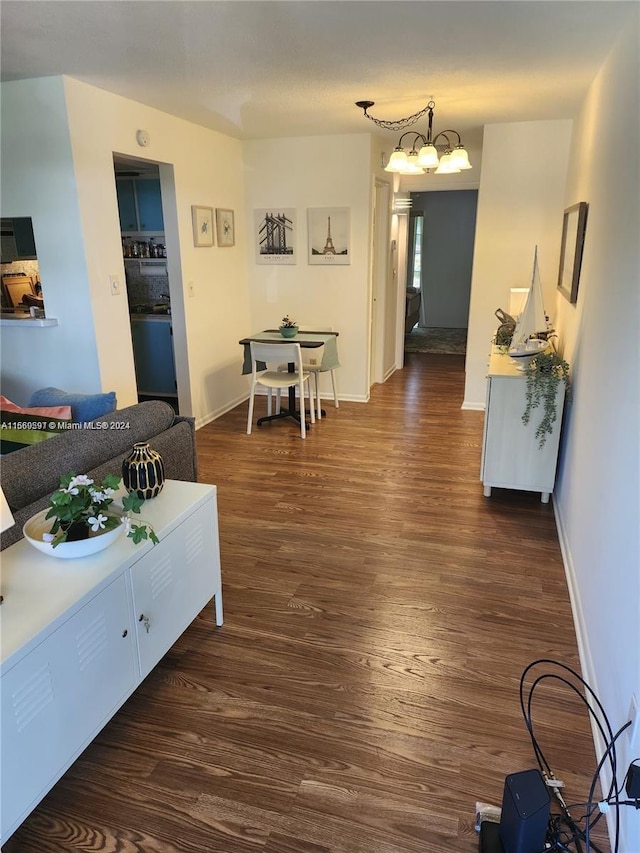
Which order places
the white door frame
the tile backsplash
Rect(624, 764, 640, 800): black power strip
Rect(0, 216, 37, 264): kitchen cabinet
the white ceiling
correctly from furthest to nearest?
the white door frame < the tile backsplash < Rect(0, 216, 37, 264): kitchen cabinet < the white ceiling < Rect(624, 764, 640, 800): black power strip

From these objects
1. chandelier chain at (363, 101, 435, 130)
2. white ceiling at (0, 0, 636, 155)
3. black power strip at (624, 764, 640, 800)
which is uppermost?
chandelier chain at (363, 101, 435, 130)

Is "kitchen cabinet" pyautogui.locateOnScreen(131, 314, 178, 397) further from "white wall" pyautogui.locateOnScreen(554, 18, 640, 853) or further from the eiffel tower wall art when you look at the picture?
"white wall" pyautogui.locateOnScreen(554, 18, 640, 853)

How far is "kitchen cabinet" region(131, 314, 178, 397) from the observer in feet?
17.2

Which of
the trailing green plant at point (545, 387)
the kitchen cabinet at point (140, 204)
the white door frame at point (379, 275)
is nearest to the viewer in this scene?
the trailing green plant at point (545, 387)

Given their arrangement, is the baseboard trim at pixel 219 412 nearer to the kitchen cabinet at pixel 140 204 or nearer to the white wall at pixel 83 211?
the white wall at pixel 83 211

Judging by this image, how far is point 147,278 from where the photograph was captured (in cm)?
541

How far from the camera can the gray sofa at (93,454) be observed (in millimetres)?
1822

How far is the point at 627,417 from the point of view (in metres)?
1.80

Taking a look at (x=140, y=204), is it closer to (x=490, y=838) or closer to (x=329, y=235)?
(x=329, y=235)

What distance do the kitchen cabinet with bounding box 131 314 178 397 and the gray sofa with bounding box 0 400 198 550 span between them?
2.69 metres

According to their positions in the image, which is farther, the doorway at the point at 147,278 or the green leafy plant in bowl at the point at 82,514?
the doorway at the point at 147,278

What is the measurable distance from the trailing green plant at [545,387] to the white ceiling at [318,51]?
1554 mm

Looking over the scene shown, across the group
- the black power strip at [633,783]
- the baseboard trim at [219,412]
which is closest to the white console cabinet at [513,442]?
the black power strip at [633,783]

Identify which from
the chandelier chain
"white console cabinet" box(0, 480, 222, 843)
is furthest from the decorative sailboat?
A: "white console cabinet" box(0, 480, 222, 843)
